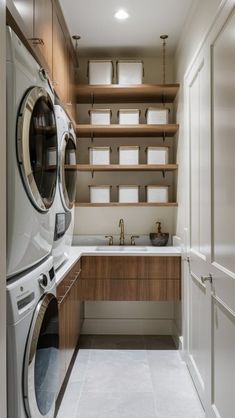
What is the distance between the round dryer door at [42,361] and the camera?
4.28 feet

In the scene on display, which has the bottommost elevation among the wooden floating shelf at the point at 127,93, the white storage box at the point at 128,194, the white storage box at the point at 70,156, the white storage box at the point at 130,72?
the white storage box at the point at 128,194

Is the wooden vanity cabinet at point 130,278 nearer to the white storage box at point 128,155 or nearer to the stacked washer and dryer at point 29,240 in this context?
the white storage box at point 128,155

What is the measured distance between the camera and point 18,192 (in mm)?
1225

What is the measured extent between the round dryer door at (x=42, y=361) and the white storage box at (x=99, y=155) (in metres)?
1.92

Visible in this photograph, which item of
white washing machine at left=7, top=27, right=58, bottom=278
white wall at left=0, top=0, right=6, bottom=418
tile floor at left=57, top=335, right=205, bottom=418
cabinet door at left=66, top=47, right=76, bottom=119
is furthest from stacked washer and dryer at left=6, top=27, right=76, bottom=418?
cabinet door at left=66, top=47, right=76, bottom=119

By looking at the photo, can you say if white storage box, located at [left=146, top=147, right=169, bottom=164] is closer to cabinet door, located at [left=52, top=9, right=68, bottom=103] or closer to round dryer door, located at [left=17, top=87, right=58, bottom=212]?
cabinet door, located at [left=52, top=9, right=68, bottom=103]

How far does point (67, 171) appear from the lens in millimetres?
2570

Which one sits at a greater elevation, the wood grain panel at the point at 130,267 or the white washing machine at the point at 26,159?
the white washing machine at the point at 26,159

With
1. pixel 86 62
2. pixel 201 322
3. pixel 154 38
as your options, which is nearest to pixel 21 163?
pixel 201 322

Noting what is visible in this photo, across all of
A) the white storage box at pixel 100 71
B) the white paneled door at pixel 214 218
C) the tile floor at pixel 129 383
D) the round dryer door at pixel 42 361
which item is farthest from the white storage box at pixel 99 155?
the round dryer door at pixel 42 361

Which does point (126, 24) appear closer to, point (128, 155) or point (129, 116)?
point (129, 116)

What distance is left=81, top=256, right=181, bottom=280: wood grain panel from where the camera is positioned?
321cm

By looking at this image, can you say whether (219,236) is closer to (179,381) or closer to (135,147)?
(179,381)

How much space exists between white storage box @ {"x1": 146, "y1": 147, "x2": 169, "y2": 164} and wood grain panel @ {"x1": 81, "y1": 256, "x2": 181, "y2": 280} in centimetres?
91
